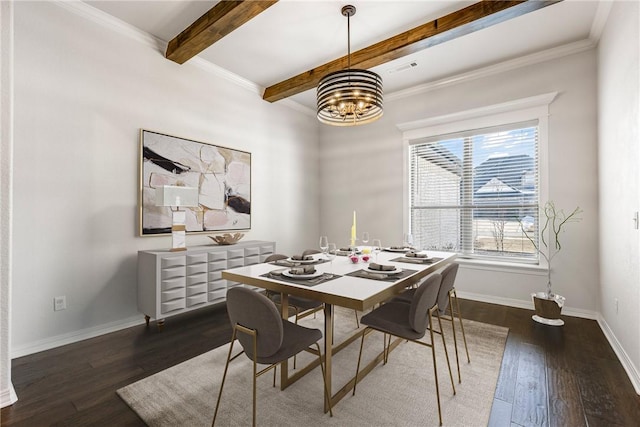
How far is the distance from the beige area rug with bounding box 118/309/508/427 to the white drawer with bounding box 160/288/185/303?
828 millimetres

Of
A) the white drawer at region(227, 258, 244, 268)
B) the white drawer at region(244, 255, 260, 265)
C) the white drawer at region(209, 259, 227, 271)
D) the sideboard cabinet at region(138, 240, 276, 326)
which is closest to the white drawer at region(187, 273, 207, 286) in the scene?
the sideboard cabinet at region(138, 240, 276, 326)

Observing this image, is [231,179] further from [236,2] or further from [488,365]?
[488,365]

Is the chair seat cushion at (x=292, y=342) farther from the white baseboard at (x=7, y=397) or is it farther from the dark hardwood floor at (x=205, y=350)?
the white baseboard at (x=7, y=397)

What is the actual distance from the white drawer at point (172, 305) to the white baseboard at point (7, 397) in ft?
3.83

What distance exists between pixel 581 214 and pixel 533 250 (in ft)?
2.16

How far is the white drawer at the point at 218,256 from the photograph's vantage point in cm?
339

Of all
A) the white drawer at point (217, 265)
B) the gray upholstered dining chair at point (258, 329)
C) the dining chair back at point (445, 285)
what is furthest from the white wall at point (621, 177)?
the white drawer at point (217, 265)

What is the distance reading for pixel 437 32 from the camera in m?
2.98

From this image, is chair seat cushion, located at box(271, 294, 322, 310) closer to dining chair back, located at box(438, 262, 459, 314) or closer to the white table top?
the white table top

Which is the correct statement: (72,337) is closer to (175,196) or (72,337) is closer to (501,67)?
(175,196)

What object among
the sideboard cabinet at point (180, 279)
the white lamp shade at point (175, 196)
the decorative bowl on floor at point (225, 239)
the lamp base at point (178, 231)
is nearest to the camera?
the sideboard cabinet at point (180, 279)

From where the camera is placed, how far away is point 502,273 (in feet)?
12.7

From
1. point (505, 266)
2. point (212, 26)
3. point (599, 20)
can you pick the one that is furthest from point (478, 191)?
point (212, 26)

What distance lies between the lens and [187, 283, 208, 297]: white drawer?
319 cm
